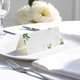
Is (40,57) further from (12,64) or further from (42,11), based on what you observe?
(42,11)

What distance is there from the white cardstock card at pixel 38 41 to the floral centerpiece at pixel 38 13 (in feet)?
1.30

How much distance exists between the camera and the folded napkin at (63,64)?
1.43ft

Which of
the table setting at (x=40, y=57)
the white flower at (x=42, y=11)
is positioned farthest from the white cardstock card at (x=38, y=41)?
the white flower at (x=42, y=11)

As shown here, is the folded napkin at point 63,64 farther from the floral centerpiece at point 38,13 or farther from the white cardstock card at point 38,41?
the floral centerpiece at point 38,13

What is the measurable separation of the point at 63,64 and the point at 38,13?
1.83 feet

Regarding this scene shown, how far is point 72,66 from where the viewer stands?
47 centimetres

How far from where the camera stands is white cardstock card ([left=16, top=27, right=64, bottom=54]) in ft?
1.82

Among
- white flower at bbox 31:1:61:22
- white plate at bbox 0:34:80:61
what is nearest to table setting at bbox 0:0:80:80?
white plate at bbox 0:34:80:61

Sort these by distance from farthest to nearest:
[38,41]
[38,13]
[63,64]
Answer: [38,13], [38,41], [63,64]

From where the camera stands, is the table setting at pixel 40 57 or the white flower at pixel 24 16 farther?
the white flower at pixel 24 16

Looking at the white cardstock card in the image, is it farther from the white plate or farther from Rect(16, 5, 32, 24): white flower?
Rect(16, 5, 32, 24): white flower

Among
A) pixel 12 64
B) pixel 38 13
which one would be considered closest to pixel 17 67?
pixel 12 64

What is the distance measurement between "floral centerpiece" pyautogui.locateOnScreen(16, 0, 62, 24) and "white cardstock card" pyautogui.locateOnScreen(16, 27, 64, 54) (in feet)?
1.30

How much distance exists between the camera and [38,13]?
101 centimetres
